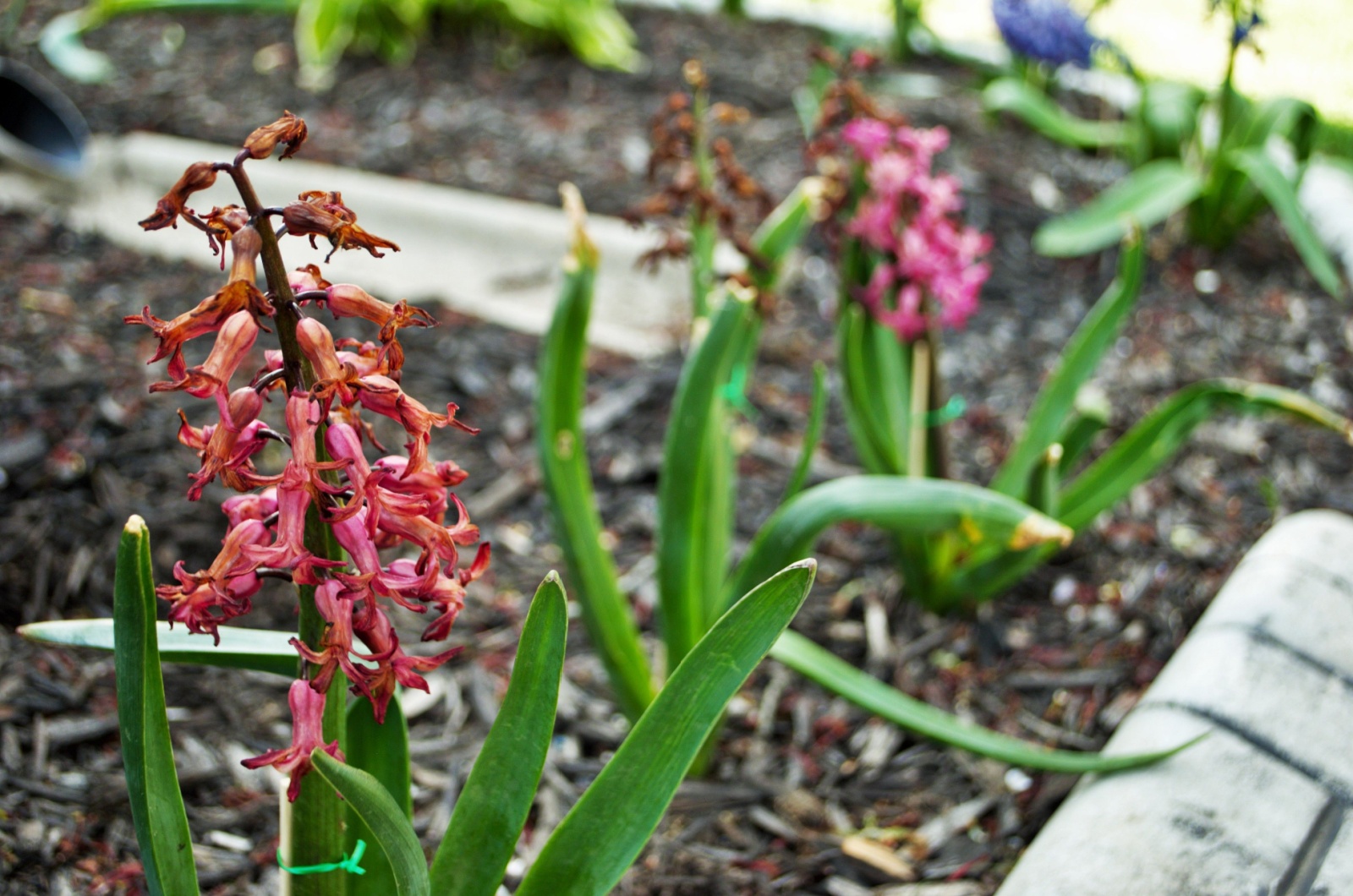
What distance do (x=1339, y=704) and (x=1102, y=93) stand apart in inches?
126

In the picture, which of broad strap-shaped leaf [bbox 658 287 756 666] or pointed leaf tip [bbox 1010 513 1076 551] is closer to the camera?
pointed leaf tip [bbox 1010 513 1076 551]

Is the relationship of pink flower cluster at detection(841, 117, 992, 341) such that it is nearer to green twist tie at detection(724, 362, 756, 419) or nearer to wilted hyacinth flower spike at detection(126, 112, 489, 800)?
green twist tie at detection(724, 362, 756, 419)

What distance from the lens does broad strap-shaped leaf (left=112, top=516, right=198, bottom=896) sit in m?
0.87

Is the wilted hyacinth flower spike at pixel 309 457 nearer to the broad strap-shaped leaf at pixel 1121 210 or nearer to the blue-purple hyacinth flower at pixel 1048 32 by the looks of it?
the broad strap-shaped leaf at pixel 1121 210

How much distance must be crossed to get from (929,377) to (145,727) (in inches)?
57.4

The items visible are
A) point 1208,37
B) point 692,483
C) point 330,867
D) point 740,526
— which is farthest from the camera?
point 1208,37

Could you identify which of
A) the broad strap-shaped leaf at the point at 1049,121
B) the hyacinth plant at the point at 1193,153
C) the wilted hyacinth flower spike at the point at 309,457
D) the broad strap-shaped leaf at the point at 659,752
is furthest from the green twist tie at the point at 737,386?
the broad strap-shaped leaf at the point at 1049,121

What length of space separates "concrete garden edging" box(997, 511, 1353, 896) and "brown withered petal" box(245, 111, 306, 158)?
3.64ft

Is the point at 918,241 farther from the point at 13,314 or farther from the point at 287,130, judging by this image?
the point at 13,314

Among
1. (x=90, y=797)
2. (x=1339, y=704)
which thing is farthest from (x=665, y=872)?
(x=1339, y=704)

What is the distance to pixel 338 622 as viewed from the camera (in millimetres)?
853

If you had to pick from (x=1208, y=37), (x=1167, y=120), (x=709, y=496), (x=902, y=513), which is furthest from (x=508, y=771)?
(x=1208, y=37)

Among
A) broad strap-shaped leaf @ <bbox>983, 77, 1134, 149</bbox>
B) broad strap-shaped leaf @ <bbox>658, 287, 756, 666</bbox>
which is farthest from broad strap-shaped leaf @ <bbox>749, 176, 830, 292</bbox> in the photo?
→ broad strap-shaped leaf @ <bbox>983, 77, 1134, 149</bbox>

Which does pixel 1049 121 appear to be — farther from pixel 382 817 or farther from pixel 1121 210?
pixel 382 817
